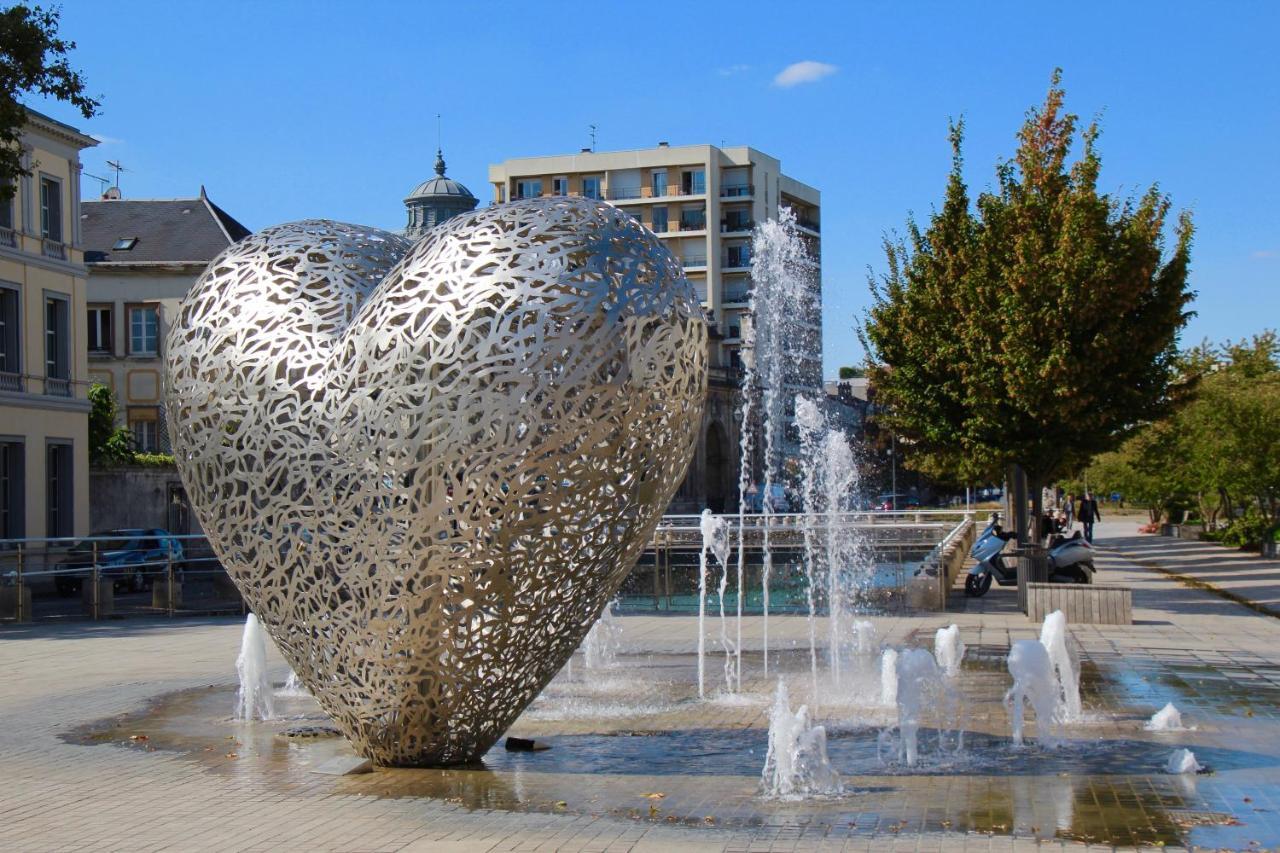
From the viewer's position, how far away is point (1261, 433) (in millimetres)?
33031

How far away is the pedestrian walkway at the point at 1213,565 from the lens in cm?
2370

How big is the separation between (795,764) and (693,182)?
85.3 m

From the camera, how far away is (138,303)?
51.0 m

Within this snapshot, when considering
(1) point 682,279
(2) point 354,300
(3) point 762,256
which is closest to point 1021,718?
(1) point 682,279

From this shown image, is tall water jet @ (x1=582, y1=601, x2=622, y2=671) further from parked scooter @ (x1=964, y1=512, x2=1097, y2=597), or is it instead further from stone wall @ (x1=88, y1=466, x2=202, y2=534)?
stone wall @ (x1=88, y1=466, x2=202, y2=534)

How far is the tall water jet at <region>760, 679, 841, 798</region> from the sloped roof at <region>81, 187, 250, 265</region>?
147 ft

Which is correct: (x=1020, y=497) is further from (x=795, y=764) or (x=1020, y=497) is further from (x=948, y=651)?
(x=795, y=764)

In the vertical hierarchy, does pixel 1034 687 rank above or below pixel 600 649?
above

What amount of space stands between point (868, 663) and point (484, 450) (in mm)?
7725

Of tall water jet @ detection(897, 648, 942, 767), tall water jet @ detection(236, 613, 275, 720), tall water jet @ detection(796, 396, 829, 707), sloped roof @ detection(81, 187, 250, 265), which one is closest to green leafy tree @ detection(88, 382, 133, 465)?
sloped roof @ detection(81, 187, 250, 265)

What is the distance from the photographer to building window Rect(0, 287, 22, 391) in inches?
1339

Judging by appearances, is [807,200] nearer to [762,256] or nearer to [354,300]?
[762,256]

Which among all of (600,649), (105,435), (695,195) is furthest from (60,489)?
(695,195)

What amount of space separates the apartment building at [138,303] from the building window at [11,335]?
15705 mm
